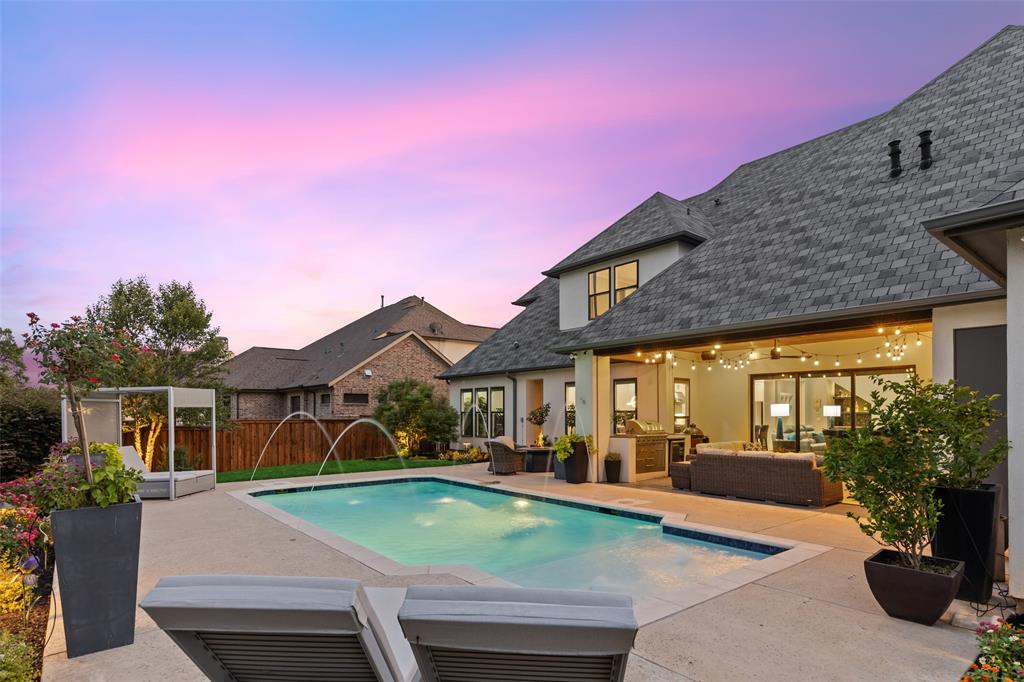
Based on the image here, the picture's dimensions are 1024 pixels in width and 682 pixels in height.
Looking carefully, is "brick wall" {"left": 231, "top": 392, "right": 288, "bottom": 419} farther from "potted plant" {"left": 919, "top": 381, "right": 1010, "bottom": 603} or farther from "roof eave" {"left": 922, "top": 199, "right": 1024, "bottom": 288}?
"roof eave" {"left": 922, "top": 199, "right": 1024, "bottom": 288}

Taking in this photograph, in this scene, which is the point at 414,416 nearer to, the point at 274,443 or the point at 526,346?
the point at 274,443

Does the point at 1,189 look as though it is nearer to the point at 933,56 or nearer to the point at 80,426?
the point at 80,426

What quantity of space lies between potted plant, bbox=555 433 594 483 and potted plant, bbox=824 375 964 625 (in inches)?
297

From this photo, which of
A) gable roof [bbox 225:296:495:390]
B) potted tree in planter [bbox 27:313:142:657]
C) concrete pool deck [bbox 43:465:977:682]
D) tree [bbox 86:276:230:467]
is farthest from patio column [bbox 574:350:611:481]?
gable roof [bbox 225:296:495:390]

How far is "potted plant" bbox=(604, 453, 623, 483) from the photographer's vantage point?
39.1 ft

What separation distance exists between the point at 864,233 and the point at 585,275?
721 cm

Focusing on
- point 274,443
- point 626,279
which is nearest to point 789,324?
point 626,279

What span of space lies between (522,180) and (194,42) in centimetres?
876

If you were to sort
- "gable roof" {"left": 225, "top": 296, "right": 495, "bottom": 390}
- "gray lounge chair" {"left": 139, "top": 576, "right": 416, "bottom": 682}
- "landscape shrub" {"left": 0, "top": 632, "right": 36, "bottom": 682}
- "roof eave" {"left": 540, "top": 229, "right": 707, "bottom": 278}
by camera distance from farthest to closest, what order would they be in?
"gable roof" {"left": 225, "top": 296, "right": 495, "bottom": 390}
"roof eave" {"left": 540, "top": 229, "right": 707, "bottom": 278}
"landscape shrub" {"left": 0, "top": 632, "right": 36, "bottom": 682}
"gray lounge chair" {"left": 139, "top": 576, "right": 416, "bottom": 682}

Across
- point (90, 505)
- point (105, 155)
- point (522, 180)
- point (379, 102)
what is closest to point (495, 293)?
point (522, 180)

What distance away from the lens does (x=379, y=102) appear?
12.5 meters

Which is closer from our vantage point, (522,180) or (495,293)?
(522,180)

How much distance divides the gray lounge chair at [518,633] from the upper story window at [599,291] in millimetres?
12850

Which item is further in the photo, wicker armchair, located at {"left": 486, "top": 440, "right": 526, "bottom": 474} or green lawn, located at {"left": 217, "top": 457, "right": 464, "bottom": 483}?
green lawn, located at {"left": 217, "top": 457, "right": 464, "bottom": 483}
